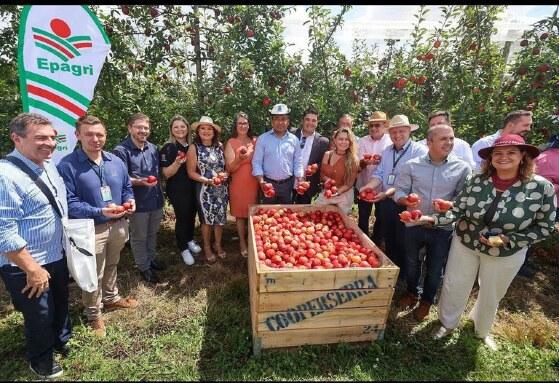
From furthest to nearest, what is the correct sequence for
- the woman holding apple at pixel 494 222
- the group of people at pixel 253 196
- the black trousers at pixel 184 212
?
the black trousers at pixel 184 212 → the woman holding apple at pixel 494 222 → the group of people at pixel 253 196

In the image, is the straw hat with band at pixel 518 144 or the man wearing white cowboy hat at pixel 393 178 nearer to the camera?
the straw hat with band at pixel 518 144

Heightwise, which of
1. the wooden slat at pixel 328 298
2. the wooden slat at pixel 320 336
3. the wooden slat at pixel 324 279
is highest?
the wooden slat at pixel 324 279

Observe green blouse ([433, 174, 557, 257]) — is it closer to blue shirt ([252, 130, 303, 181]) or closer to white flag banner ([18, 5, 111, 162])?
blue shirt ([252, 130, 303, 181])

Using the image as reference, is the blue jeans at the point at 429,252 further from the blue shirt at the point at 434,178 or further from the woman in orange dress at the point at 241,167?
the woman in orange dress at the point at 241,167

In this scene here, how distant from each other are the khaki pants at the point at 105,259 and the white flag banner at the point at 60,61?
1160 millimetres

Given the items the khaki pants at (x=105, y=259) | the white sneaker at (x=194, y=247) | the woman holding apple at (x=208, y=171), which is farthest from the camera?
the white sneaker at (x=194, y=247)

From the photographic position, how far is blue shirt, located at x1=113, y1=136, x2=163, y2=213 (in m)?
3.68

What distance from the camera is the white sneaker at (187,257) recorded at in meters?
4.60

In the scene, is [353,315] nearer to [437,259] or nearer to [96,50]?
[437,259]

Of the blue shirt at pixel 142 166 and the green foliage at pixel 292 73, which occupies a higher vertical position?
the green foliage at pixel 292 73

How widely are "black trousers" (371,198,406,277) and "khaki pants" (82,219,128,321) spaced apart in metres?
3.13

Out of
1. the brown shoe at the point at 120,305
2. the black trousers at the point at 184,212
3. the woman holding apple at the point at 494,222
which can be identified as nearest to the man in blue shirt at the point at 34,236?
the brown shoe at the point at 120,305

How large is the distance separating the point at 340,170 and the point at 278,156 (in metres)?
0.85

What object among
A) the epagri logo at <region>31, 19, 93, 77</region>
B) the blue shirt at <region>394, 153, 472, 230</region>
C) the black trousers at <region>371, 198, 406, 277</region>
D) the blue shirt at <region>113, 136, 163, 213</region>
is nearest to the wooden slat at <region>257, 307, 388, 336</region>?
the blue shirt at <region>394, 153, 472, 230</region>
